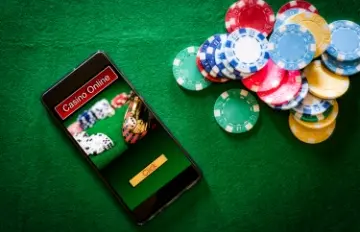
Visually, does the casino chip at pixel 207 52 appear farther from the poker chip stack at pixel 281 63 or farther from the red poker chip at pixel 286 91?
the red poker chip at pixel 286 91

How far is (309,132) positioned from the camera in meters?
1.59

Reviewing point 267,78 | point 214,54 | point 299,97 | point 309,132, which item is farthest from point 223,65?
point 309,132

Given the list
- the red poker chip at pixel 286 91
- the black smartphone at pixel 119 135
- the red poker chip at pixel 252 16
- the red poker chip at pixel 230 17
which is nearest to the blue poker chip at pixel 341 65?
the red poker chip at pixel 286 91

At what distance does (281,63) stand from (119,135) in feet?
1.92

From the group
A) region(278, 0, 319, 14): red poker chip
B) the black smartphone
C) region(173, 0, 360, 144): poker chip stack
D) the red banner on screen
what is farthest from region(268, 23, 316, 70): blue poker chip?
the red banner on screen

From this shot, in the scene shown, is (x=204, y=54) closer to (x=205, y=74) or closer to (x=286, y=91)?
(x=205, y=74)

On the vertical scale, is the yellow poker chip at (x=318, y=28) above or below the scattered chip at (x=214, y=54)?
below

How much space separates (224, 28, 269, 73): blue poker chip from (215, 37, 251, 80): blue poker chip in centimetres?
1

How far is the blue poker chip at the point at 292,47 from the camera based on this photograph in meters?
1.48

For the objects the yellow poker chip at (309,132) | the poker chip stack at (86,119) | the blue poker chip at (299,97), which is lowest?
the yellow poker chip at (309,132)

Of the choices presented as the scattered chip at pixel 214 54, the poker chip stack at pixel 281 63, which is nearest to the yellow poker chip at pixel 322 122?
the poker chip stack at pixel 281 63

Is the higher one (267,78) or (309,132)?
(267,78)

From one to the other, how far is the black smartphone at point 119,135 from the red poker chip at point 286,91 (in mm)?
342

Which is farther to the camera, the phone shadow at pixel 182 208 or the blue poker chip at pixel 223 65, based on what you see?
the phone shadow at pixel 182 208
